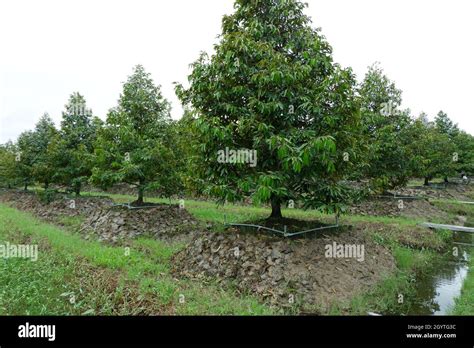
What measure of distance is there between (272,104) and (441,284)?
6506 millimetres

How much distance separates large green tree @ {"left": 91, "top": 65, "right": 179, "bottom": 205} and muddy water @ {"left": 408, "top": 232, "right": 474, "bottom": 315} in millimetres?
9200

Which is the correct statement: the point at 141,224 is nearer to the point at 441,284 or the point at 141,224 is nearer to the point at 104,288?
the point at 104,288

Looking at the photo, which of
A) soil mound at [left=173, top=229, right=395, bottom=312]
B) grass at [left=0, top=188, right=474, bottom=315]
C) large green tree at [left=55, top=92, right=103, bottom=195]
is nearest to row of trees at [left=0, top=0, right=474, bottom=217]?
soil mound at [left=173, top=229, right=395, bottom=312]

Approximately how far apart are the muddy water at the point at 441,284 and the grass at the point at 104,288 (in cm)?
387

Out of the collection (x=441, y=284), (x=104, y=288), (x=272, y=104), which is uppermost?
(x=272, y=104)

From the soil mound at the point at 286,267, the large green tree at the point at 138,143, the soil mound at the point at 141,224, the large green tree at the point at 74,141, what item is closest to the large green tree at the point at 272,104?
the soil mound at the point at 286,267

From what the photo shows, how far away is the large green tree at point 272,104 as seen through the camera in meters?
6.72

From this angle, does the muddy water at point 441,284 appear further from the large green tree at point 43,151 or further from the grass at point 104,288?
the large green tree at point 43,151

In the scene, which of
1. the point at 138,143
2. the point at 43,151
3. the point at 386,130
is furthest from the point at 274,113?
the point at 43,151

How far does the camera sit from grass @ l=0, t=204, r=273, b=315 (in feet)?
17.0

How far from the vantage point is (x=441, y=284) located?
300 inches

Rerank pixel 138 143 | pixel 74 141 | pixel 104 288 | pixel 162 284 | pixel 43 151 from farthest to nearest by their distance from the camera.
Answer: pixel 43 151 → pixel 74 141 → pixel 138 143 → pixel 162 284 → pixel 104 288
